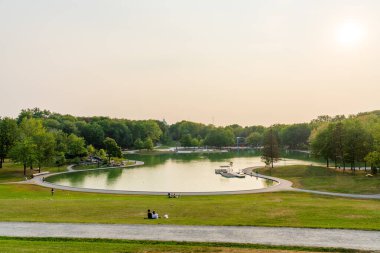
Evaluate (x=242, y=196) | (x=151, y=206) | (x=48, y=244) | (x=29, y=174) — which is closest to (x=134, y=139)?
(x=29, y=174)

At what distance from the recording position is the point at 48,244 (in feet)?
65.5

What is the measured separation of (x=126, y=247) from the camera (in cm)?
1939

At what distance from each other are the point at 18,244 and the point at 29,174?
57.6 metres

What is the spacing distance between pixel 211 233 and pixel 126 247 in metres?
5.26

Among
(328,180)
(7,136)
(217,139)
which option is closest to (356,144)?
(328,180)

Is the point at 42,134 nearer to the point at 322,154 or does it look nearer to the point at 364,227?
the point at 322,154

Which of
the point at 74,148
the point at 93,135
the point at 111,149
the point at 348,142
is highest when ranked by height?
the point at 93,135

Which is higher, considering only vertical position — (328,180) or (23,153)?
(23,153)

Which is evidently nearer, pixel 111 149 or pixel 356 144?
pixel 356 144

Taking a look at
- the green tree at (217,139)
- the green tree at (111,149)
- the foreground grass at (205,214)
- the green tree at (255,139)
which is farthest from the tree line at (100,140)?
the green tree at (255,139)

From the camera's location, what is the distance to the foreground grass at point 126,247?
737 inches

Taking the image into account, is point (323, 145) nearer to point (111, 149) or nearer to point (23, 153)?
point (111, 149)

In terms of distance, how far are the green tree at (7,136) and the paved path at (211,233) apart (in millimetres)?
62403

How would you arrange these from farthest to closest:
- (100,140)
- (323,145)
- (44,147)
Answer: (100,140) → (44,147) → (323,145)
